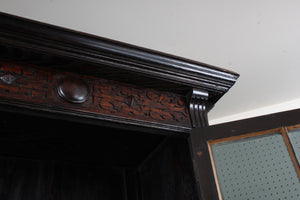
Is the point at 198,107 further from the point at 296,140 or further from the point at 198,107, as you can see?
the point at 296,140

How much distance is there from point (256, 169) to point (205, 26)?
88 centimetres

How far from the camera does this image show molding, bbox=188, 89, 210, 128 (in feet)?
4.90

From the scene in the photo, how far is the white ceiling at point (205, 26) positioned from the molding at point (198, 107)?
0.49m

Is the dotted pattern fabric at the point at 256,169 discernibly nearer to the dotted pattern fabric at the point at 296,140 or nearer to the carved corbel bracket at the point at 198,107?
the dotted pattern fabric at the point at 296,140

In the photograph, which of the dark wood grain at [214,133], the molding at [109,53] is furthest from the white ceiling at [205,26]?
the dark wood grain at [214,133]

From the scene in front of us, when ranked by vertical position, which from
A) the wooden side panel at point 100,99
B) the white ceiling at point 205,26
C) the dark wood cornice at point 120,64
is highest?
the white ceiling at point 205,26

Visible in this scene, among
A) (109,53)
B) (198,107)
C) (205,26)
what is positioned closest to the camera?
(109,53)

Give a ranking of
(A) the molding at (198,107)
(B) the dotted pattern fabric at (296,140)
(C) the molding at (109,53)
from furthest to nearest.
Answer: (A) the molding at (198,107)
(B) the dotted pattern fabric at (296,140)
(C) the molding at (109,53)

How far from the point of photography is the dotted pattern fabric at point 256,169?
1.25 meters

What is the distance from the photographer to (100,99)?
1.33m

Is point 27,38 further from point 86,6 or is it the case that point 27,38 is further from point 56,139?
point 56,139

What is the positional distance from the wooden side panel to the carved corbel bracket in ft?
0.10

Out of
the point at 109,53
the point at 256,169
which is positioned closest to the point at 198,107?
the point at 256,169

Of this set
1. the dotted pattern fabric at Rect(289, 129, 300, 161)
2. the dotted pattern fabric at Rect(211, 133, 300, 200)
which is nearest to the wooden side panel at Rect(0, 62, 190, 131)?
the dotted pattern fabric at Rect(211, 133, 300, 200)
